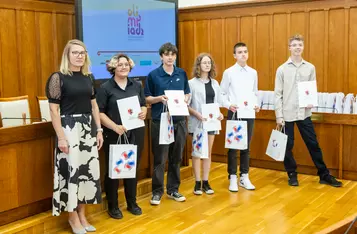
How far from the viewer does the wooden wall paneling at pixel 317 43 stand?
19.1ft

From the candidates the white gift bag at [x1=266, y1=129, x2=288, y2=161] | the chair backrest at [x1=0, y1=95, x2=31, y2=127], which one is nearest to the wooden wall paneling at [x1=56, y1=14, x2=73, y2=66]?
the chair backrest at [x1=0, y1=95, x2=31, y2=127]

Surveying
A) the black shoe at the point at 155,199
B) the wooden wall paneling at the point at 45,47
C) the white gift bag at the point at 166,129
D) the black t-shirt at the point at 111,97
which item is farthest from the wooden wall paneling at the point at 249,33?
the black t-shirt at the point at 111,97

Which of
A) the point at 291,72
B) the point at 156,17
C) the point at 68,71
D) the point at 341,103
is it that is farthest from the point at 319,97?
the point at 68,71

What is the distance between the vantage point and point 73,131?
3.72 metres

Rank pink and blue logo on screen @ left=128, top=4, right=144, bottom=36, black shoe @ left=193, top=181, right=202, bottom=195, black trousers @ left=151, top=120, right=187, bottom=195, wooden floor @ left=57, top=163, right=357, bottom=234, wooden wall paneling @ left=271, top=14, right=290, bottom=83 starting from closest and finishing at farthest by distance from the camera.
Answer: wooden floor @ left=57, top=163, right=357, bottom=234 < black trousers @ left=151, top=120, right=187, bottom=195 < black shoe @ left=193, top=181, right=202, bottom=195 < pink and blue logo on screen @ left=128, top=4, right=144, bottom=36 < wooden wall paneling @ left=271, top=14, right=290, bottom=83

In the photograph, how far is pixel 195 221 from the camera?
4.21 metres

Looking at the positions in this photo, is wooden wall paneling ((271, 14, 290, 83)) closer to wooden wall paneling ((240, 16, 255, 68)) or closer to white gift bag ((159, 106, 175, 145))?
wooden wall paneling ((240, 16, 255, 68))

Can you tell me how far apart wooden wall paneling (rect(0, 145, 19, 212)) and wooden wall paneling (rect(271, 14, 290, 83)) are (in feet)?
11.7

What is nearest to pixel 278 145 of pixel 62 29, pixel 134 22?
pixel 134 22

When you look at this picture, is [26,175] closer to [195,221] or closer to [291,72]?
[195,221]

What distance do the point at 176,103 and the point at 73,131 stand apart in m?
1.10

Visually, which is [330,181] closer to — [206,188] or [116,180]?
[206,188]

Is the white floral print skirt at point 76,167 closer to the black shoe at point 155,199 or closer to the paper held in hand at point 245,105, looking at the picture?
the black shoe at point 155,199

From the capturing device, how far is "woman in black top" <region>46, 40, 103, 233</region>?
3666mm
